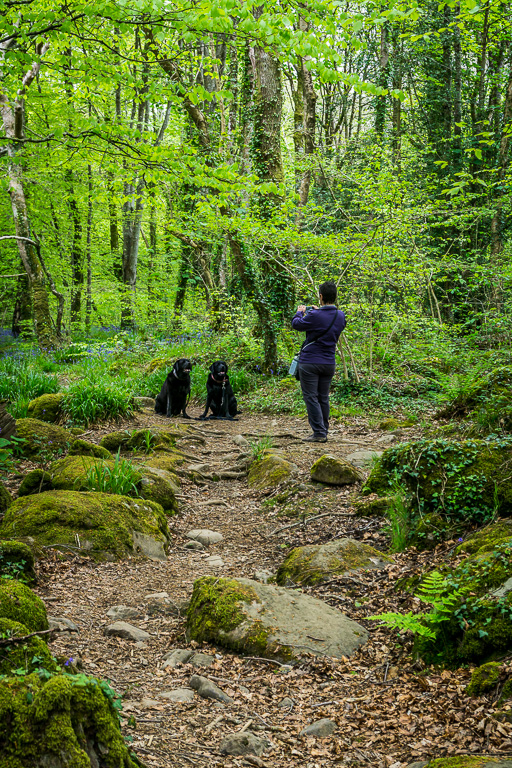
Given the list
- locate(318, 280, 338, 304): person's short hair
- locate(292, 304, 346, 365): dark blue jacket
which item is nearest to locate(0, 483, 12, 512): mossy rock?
locate(292, 304, 346, 365): dark blue jacket

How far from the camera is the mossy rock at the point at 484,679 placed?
206 centimetres

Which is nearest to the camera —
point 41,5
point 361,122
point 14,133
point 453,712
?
point 453,712

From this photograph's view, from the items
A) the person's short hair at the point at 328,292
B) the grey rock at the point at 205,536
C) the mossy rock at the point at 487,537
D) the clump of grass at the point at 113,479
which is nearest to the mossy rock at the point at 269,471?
the grey rock at the point at 205,536

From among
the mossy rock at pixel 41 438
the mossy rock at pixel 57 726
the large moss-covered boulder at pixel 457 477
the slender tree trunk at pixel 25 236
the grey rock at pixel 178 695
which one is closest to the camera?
the mossy rock at pixel 57 726

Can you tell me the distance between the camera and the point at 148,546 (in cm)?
441

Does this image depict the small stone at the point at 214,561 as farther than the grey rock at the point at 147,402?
No

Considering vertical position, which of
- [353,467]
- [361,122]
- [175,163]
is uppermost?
[361,122]

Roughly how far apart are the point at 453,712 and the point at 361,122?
1892 cm

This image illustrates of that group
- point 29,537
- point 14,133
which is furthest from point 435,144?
point 29,537

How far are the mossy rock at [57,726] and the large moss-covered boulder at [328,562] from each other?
229 centimetres

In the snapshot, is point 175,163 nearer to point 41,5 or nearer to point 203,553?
point 41,5

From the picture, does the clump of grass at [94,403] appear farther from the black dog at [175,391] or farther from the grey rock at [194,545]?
the grey rock at [194,545]

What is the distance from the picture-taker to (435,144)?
16.6 m

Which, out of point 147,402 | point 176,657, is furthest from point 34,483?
point 147,402
